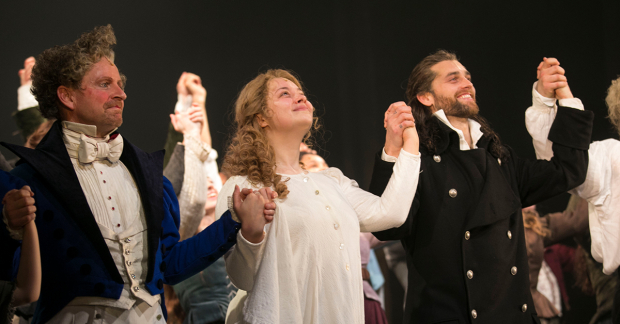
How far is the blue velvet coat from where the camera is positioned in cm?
153

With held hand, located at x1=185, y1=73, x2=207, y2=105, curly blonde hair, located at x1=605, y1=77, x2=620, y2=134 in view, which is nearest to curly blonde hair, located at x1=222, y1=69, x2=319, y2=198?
held hand, located at x1=185, y1=73, x2=207, y2=105

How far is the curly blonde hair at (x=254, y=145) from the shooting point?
6.56ft

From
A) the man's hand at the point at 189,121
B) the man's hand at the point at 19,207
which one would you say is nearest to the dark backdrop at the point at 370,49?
the man's hand at the point at 189,121

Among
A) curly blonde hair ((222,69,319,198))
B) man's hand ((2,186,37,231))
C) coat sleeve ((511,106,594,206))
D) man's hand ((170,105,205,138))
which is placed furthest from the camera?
man's hand ((170,105,205,138))

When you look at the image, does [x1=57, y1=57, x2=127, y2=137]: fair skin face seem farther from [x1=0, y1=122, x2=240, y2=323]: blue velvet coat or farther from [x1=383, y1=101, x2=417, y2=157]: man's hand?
[x1=383, y1=101, x2=417, y2=157]: man's hand

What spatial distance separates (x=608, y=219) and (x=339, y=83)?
2.27m

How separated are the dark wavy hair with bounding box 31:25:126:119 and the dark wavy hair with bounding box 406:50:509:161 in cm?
144

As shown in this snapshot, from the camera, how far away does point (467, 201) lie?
2291 millimetres

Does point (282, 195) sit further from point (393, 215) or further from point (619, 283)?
point (619, 283)

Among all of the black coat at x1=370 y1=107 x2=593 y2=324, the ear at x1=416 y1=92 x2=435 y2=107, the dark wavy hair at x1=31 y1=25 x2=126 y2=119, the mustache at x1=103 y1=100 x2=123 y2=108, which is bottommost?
the black coat at x1=370 y1=107 x2=593 y2=324

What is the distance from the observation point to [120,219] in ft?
5.53

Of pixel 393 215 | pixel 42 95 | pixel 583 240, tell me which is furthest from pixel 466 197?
pixel 583 240

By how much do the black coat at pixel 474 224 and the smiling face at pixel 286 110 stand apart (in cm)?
37

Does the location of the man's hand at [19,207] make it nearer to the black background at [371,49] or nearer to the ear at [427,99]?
the ear at [427,99]
